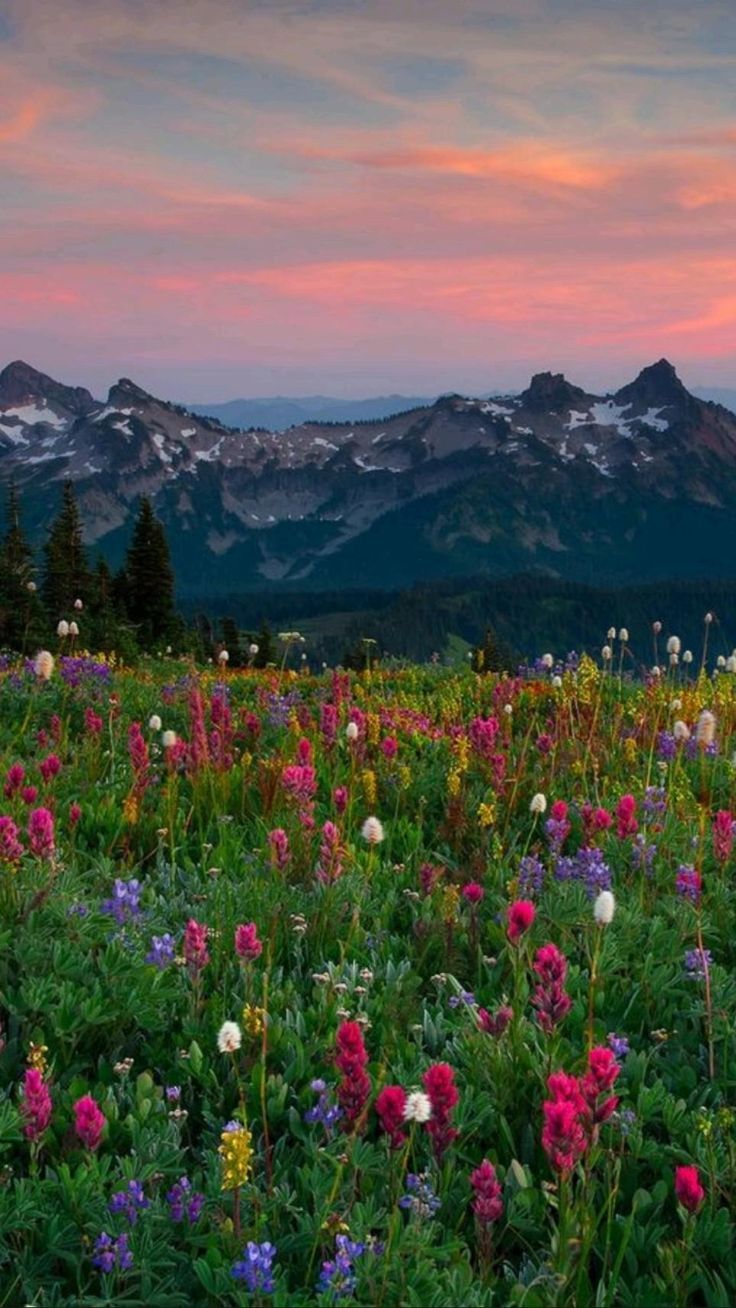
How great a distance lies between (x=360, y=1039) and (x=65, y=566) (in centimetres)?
6728

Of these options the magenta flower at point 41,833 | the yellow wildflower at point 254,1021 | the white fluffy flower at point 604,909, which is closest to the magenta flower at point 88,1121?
the yellow wildflower at point 254,1021

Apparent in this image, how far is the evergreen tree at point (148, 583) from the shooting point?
74.6 metres

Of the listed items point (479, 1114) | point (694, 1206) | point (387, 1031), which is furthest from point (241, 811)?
point (694, 1206)

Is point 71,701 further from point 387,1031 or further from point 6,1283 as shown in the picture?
point 6,1283

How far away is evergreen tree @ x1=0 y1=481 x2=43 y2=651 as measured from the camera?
57469 mm

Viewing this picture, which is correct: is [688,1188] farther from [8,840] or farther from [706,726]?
[706,726]

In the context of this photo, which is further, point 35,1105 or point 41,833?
point 41,833

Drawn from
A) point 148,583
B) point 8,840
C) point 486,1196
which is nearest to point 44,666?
point 8,840

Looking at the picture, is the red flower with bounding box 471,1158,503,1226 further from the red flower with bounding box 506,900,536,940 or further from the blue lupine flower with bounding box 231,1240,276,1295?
the red flower with bounding box 506,900,536,940

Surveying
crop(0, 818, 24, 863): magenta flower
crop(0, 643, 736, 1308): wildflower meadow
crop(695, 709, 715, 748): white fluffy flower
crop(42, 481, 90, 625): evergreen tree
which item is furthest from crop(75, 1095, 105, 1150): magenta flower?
crop(42, 481, 90, 625): evergreen tree

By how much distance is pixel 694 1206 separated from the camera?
2.94m

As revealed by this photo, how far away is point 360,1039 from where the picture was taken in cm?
304

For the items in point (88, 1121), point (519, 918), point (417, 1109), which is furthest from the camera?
point (519, 918)

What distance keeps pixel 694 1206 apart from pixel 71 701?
8.94 metres
